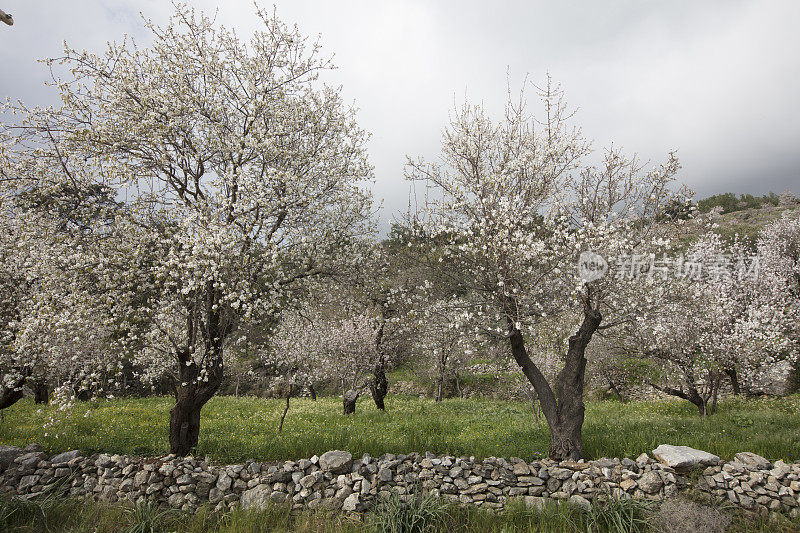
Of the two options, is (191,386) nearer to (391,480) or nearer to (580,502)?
(391,480)

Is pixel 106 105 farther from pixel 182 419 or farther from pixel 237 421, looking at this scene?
pixel 237 421

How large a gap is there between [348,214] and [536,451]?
8.06 m

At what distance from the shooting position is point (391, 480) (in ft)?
26.3

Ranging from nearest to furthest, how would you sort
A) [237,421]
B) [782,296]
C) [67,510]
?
1. [67,510]
2. [237,421]
3. [782,296]

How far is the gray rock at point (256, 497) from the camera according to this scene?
771 cm

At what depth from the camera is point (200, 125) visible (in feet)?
32.0

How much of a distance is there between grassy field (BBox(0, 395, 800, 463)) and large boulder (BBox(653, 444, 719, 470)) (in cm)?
98

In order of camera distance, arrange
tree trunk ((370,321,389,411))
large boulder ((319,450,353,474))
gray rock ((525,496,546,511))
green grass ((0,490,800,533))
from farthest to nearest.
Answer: tree trunk ((370,321,389,411)) → large boulder ((319,450,353,474)) → gray rock ((525,496,546,511)) → green grass ((0,490,800,533))

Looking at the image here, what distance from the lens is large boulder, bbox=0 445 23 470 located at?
846 centimetres

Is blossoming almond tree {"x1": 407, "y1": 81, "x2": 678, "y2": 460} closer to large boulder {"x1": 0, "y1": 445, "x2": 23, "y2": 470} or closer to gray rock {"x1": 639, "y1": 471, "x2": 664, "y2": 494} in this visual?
gray rock {"x1": 639, "y1": 471, "x2": 664, "y2": 494}

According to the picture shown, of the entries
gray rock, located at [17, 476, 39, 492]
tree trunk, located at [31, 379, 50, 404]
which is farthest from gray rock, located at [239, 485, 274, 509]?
tree trunk, located at [31, 379, 50, 404]

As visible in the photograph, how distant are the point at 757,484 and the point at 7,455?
50.4 feet

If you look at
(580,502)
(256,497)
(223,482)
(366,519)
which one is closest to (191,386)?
(223,482)

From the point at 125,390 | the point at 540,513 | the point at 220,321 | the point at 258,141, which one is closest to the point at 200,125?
the point at 258,141
